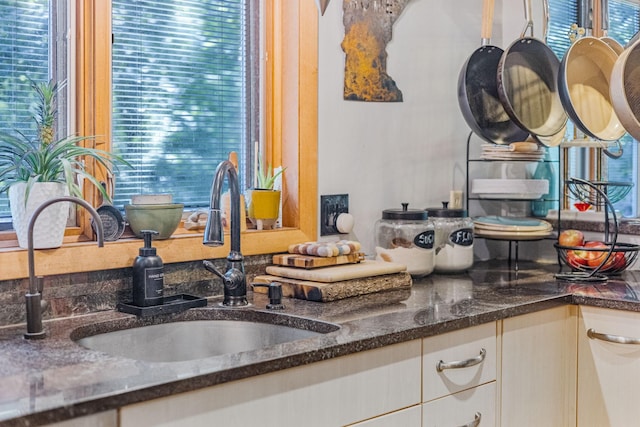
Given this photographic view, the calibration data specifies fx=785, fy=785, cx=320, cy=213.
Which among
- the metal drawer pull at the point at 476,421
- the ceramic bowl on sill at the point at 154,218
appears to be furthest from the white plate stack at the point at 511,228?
the ceramic bowl on sill at the point at 154,218

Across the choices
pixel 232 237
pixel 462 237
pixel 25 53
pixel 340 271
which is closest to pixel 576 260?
pixel 462 237

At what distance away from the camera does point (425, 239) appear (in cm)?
243

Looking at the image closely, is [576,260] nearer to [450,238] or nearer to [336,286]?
[450,238]

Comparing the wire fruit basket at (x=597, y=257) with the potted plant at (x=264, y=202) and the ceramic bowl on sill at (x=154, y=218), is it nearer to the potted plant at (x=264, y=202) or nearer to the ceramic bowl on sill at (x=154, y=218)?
the potted plant at (x=264, y=202)

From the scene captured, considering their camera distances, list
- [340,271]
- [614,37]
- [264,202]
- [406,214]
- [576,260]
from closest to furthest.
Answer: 1. [340,271]
2. [264,202]
3. [406,214]
4. [576,260]
5. [614,37]

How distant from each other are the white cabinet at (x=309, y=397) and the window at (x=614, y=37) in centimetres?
171

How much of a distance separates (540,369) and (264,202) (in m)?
0.90

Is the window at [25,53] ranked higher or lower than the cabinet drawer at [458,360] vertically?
higher

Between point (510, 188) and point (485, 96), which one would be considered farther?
point (510, 188)

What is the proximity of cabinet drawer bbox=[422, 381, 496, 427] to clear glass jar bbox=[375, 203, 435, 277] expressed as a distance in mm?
522

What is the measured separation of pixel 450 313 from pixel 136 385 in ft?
2.91

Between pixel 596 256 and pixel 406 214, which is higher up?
pixel 406 214

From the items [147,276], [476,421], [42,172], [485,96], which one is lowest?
[476,421]

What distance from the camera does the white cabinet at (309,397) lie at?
1351 millimetres
